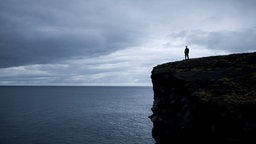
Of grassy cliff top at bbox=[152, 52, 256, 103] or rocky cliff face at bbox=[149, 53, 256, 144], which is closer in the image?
rocky cliff face at bbox=[149, 53, 256, 144]

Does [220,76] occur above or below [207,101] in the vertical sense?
above

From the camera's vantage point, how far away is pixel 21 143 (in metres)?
64.1

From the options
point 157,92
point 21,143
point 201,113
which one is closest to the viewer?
point 201,113

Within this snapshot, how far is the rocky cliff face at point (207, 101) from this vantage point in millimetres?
19891

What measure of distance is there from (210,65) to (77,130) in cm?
6148

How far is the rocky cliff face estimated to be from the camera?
65.3 ft

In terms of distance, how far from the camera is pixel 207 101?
23.0 meters

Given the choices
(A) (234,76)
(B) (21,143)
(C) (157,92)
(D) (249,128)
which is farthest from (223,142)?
(B) (21,143)

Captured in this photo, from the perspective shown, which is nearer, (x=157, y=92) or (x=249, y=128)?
(x=249, y=128)

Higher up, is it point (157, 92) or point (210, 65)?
point (210, 65)

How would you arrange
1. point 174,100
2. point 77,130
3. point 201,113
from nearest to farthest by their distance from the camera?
point 201,113 → point 174,100 → point 77,130

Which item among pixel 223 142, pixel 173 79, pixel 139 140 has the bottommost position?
pixel 139 140

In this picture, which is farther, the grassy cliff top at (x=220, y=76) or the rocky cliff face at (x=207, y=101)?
the grassy cliff top at (x=220, y=76)

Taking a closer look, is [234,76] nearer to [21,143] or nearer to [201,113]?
[201,113]
